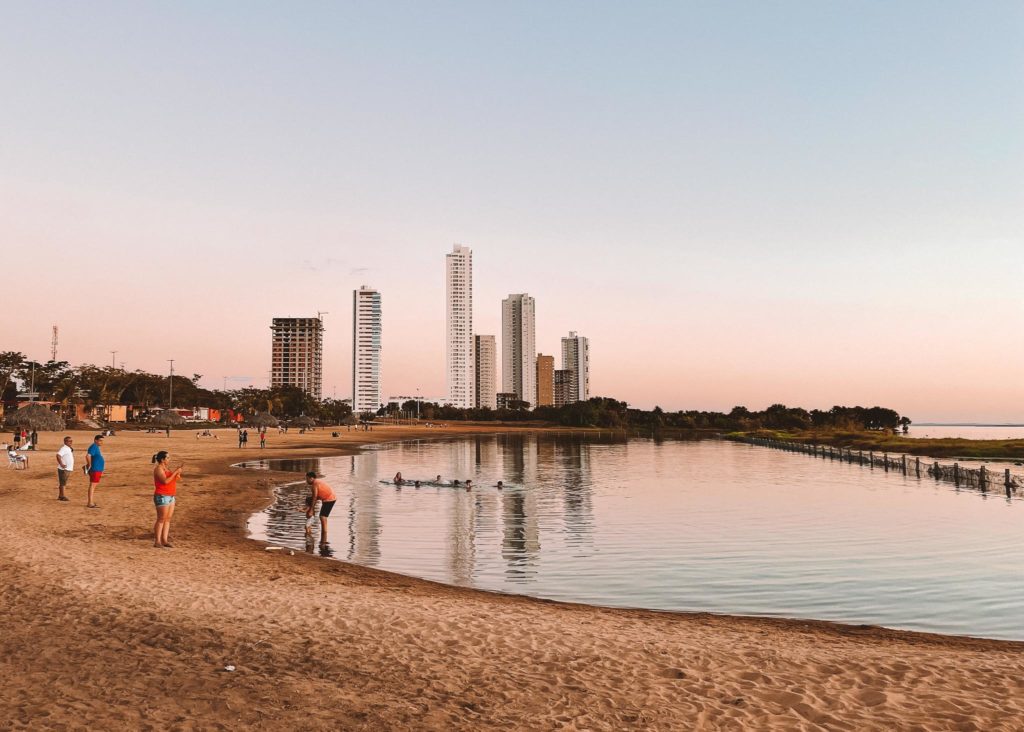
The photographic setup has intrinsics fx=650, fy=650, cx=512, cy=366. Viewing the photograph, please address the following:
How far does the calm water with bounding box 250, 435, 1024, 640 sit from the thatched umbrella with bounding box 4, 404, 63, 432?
85.8ft

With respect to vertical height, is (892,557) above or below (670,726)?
below

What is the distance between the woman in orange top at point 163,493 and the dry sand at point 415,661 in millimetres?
1699

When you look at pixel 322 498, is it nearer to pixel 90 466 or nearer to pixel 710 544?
pixel 90 466

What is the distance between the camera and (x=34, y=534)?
57.3ft

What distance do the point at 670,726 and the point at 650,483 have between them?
39.9 meters

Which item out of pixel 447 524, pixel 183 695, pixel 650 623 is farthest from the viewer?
pixel 447 524

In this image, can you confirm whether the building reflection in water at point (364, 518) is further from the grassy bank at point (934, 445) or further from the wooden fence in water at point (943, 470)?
the grassy bank at point (934, 445)

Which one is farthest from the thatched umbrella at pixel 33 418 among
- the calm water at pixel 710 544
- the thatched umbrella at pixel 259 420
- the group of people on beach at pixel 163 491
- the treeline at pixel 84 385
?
the treeline at pixel 84 385

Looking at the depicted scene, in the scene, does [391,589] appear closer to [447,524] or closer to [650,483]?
[447,524]

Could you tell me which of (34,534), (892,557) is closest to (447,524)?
(34,534)

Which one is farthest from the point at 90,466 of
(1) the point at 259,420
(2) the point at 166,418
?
(1) the point at 259,420

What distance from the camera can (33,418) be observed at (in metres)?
51.4

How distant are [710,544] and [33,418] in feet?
174

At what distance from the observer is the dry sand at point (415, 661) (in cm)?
721
